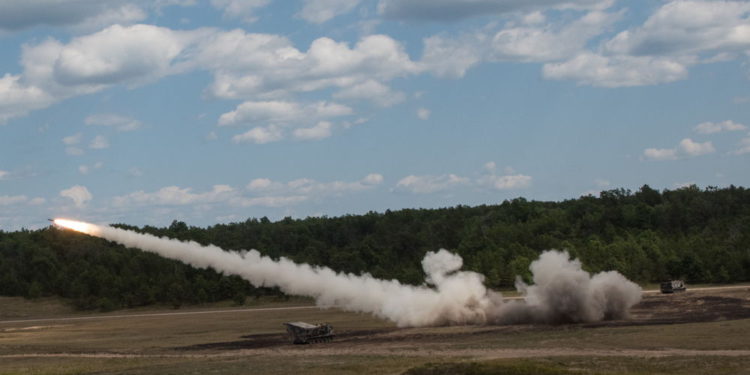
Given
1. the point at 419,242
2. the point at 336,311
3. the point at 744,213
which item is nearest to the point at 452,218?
the point at 419,242

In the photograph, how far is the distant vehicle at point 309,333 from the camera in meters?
69.4

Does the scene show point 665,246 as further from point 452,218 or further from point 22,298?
point 22,298

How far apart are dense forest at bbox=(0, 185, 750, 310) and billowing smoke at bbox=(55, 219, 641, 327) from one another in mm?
36476

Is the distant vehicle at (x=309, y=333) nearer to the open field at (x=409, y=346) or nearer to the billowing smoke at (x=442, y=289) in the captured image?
the open field at (x=409, y=346)

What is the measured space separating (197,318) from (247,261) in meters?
Answer: 27.0

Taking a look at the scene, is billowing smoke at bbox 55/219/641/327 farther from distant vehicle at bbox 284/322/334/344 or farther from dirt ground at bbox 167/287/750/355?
distant vehicle at bbox 284/322/334/344

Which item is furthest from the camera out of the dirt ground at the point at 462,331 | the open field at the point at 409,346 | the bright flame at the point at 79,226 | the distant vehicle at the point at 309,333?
the bright flame at the point at 79,226

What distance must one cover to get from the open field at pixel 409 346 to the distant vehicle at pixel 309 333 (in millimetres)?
1460

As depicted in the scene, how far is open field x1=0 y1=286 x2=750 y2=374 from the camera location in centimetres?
4850

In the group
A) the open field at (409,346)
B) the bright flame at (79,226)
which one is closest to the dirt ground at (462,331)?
the open field at (409,346)

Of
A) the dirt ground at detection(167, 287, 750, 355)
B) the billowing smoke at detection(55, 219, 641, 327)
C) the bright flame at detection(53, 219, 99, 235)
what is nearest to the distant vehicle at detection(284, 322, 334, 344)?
the dirt ground at detection(167, 287, 750, 355)

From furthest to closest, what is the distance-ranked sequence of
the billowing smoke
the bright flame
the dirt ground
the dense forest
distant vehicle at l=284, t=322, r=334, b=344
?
the dense forest < the bright flame < the billowing smoke < distant vehicle at l=284, t=322, r=334, b=344 < the dirt ground

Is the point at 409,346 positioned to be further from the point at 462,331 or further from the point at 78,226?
the point at 78,226

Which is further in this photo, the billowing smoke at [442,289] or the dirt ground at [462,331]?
the billowing smoke at [442,289]
